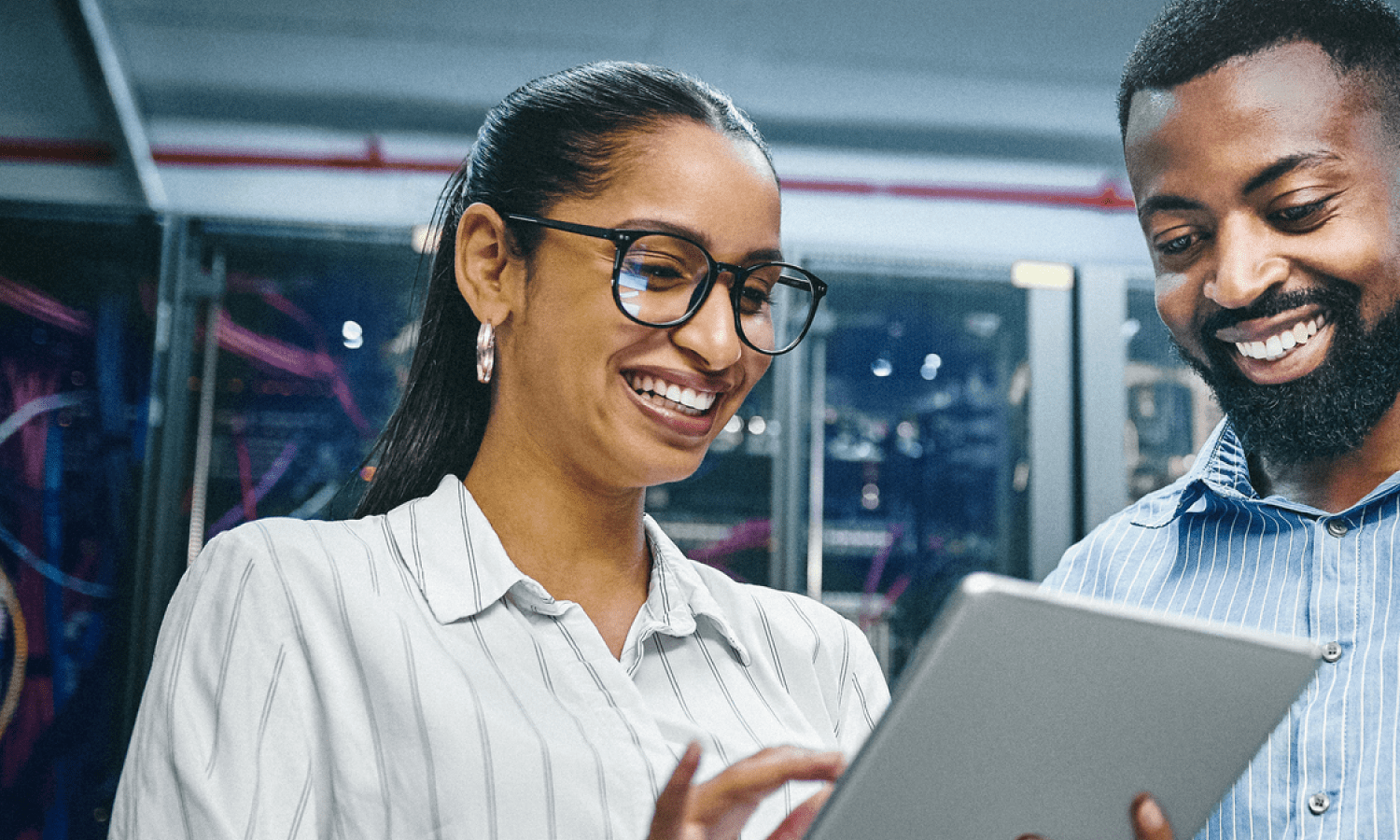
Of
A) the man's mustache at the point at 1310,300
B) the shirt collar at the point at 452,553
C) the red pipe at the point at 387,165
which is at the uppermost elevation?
the red pipe at the point at 387,165

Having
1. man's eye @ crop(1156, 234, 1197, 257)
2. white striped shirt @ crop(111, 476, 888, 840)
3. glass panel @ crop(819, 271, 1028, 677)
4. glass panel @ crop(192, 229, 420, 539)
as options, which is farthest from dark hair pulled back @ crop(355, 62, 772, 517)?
glass panel @ crop(819, 271, 1028, 677)

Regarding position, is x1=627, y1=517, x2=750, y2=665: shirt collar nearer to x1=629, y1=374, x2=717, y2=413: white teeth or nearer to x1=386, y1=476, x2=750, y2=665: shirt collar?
x1=386, y1=476, x2=750, y2=665: shirt collar

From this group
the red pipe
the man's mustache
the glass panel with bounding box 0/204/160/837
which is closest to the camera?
the man's mustache

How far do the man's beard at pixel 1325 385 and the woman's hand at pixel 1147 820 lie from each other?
0.48 m

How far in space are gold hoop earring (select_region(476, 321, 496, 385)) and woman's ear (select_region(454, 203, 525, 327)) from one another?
0.05 m

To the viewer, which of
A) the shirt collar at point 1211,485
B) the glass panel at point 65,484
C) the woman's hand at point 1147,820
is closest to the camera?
Result: the woman's hand at point 1147,820

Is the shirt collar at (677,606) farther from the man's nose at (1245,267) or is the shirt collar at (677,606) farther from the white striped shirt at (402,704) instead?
the man's nose at (1245,267)

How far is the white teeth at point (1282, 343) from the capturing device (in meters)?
0.98

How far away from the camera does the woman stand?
748mm

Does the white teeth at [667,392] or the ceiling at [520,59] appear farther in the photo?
the ceiling at [520,59]

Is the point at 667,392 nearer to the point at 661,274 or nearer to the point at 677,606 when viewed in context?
the point at 661,274

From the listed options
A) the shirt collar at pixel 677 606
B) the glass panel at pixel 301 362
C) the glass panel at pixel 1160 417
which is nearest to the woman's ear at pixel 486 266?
the shirt collar at pixel 677 606

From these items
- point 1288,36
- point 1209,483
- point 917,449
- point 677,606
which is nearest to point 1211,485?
point 1209,483

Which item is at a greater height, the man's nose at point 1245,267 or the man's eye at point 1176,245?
the man's eye at point 1176,245
